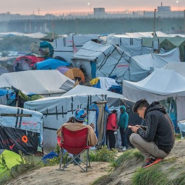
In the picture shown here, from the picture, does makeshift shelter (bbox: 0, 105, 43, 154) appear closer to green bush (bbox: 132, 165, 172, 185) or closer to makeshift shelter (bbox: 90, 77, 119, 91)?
green bush (bbox: 132, 165, 172, 185)

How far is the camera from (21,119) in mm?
14211

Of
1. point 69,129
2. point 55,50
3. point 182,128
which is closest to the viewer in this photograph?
point 69,129

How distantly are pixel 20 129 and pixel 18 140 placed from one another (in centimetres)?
30

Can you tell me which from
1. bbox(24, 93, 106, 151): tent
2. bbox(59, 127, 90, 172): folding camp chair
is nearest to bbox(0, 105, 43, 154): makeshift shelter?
bbox(24, 93, 106, 151): tent

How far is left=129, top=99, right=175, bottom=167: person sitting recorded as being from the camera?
24.1 feet

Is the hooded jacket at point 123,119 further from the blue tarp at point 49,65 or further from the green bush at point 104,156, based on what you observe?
the blue tarp at point 49,65

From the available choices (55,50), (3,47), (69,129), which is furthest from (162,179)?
(3,47)

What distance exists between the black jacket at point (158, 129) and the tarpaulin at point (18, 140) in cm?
709

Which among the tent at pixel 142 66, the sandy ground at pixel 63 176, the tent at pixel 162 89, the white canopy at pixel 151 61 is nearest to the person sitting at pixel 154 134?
the sandy ground at pixel 63 176

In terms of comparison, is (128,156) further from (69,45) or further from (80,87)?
(69,45)

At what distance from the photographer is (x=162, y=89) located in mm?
17281

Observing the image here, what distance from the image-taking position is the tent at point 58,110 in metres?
15.1

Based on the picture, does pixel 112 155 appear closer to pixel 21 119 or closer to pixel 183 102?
pixel 21 119

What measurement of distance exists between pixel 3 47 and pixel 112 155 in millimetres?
59433
